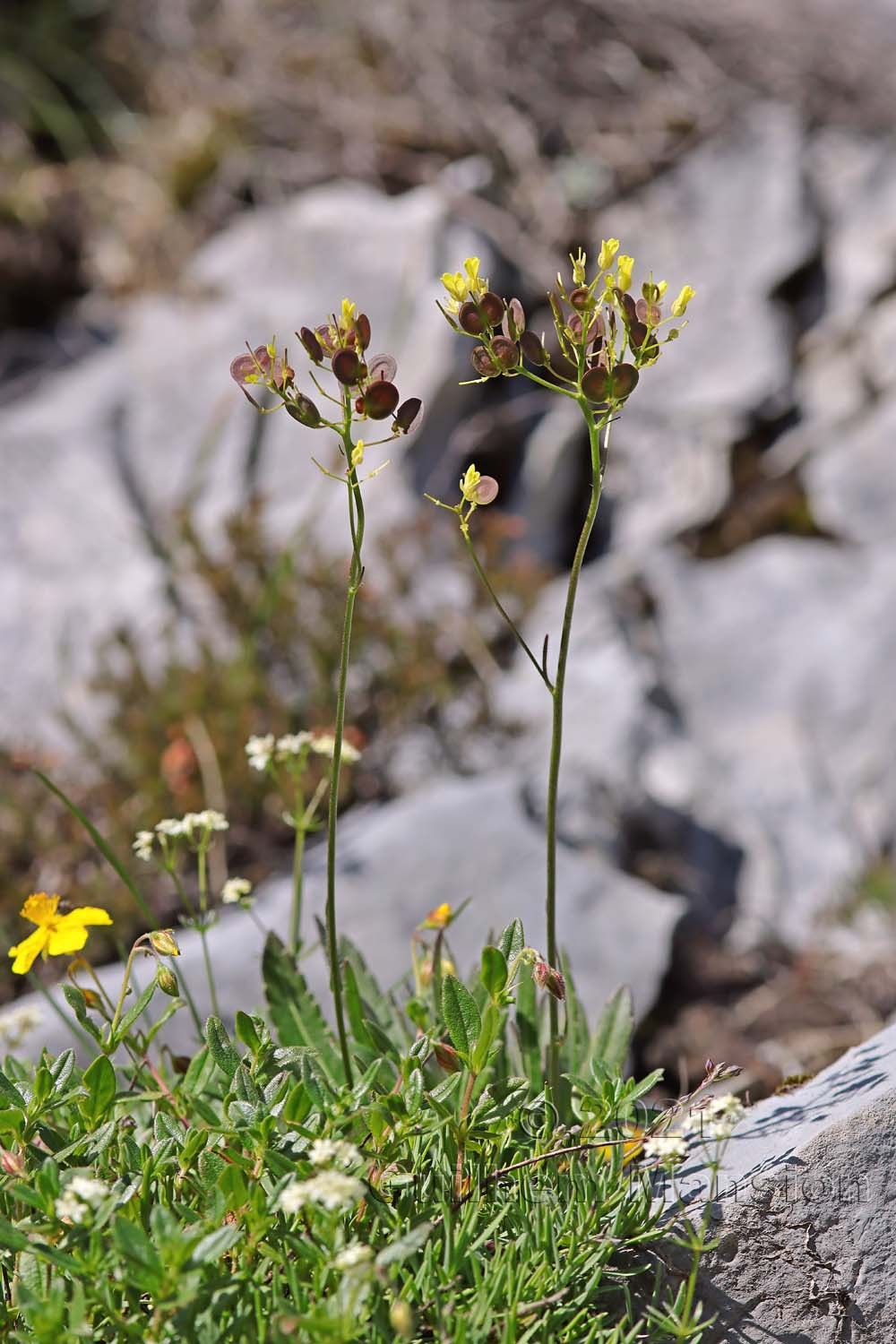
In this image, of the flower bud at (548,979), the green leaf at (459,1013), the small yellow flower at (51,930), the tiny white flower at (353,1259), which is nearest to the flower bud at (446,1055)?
the green leaf at (459,1013)

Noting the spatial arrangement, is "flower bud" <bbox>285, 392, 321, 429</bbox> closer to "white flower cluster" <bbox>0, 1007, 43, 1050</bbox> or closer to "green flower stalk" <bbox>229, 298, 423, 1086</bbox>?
"green flower stalk" <bbox>229, 298, 423, 1086</bbox>

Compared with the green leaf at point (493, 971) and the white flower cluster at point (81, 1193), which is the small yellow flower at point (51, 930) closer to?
the white flower cluster at point (81, 1193)

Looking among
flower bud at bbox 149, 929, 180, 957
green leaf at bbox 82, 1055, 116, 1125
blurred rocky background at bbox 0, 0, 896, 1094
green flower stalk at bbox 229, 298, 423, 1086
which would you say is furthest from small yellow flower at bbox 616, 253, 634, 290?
blurred rocky background at bbox 0, 0, 896, 1094

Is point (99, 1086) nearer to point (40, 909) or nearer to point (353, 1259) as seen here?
point (40, 909)

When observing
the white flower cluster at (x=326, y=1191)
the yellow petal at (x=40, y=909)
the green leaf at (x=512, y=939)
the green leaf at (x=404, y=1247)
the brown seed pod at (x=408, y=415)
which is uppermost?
the brown seed pod at (x=408, y=415)

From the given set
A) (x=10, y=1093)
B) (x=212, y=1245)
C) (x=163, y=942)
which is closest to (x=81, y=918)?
(x=163, y=942)

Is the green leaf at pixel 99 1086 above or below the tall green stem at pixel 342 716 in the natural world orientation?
below

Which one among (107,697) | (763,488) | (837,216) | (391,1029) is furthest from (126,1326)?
(837,216)
